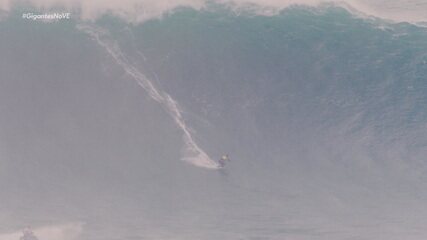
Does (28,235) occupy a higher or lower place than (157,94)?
lower

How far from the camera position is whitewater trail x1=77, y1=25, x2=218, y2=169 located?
2308 centimetres

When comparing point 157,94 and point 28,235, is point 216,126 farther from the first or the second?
point 28,235

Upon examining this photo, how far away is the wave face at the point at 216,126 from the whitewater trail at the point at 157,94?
6 centimetres

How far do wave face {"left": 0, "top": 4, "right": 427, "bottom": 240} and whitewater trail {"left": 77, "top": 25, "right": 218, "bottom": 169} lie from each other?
0.06 m

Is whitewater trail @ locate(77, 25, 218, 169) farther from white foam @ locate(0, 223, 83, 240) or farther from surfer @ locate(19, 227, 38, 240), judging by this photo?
surfer @ locate(19, 227, 38, 240)

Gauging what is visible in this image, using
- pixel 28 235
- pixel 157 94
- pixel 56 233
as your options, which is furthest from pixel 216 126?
pixel 28 235

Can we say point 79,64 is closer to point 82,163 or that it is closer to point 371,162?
point 82,163

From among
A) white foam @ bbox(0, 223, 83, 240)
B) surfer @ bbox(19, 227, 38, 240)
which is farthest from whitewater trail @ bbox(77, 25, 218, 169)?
surfer @ bbox(19, 227, 38, 240)

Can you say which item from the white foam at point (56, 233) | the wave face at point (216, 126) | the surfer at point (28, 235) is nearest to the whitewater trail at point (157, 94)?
the wave face at point (216, 126)

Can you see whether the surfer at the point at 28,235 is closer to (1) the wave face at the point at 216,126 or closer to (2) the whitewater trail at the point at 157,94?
(1) the wave face at the point at 216,126

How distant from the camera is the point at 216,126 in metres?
24.3

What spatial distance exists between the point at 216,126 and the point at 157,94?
271 cm

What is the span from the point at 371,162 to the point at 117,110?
957 cm

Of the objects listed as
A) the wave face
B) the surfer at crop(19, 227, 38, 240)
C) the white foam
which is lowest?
the surfer at crop(19, 227, 38, 240)
